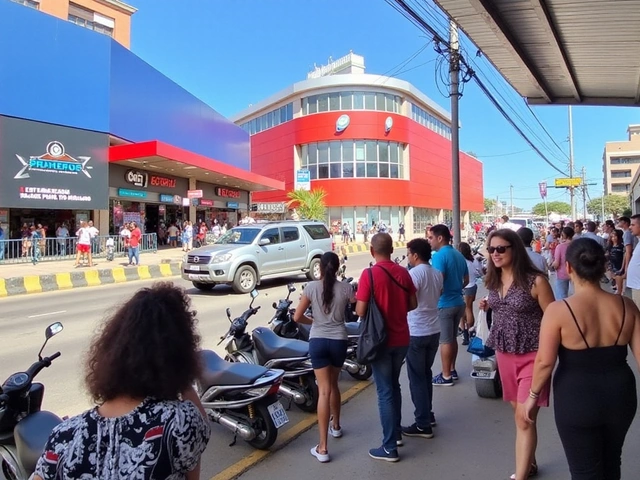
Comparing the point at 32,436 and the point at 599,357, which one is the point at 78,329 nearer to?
the point at 32,436

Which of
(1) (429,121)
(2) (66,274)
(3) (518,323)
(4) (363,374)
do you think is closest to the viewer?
(3) (518,323)

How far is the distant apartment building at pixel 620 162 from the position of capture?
9306 centimetres

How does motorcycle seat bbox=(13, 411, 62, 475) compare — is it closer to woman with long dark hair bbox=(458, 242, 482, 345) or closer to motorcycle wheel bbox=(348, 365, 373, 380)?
motorcycle wheel bbox=(348, 365, 373, 380)

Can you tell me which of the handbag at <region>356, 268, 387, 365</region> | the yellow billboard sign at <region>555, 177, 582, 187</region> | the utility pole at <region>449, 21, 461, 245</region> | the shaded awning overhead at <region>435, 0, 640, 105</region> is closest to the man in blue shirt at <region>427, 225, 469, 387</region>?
the handbag at <region>356, 268, 387, 365</region>

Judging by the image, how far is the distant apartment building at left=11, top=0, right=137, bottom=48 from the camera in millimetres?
32094

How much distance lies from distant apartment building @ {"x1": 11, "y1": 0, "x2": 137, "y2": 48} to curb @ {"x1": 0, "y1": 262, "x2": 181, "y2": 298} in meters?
22.9

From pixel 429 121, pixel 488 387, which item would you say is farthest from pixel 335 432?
pixel 429 121

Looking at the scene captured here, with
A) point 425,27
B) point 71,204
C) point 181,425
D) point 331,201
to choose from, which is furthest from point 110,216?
point 181,425

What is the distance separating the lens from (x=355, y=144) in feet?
140

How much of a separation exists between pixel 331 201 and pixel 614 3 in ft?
124

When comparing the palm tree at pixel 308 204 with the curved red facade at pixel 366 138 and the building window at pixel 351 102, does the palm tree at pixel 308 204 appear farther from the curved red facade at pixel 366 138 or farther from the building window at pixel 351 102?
the building window at pixel 351 102

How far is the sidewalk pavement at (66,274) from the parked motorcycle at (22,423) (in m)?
12.5

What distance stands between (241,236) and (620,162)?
339 feet

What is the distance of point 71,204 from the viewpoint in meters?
20.6
